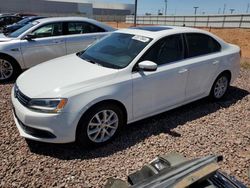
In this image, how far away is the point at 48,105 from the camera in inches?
117

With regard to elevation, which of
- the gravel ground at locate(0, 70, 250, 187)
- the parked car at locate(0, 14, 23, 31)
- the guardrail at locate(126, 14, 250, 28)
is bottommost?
the guardrail at locate(126, 14, 250, 28)

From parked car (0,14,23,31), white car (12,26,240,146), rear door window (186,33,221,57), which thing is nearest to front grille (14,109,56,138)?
white car (12,26,240,146)

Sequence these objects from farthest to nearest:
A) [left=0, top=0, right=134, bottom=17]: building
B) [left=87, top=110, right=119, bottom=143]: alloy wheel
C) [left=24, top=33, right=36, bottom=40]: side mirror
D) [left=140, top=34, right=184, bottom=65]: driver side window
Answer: [left=0, top=0, right=134, bottom=17]: building → [left=24, top=33, right=36, bottom=40]: side mirror → [left=140, top=34, right=184, bottom=65]: driver side window → [left=87, top=110, right=119, bottom=143]: alloy wheel

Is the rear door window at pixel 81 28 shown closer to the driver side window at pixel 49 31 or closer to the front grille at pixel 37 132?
the driver side window at pixel 49 31

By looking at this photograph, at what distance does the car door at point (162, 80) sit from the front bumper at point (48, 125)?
3.24 ft

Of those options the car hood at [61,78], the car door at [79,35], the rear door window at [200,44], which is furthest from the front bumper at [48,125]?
the car door at [79,35]

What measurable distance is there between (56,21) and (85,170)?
4946 mm

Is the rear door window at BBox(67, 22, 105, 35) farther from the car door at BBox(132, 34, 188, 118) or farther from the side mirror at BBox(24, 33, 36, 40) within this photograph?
the car door at BBox(132, 34, 188, 118)

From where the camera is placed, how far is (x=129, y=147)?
3.38 m

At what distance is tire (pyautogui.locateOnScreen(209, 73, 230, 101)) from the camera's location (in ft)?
15.7

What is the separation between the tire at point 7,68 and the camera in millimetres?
6089

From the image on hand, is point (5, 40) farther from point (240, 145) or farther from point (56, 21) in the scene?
point (240, 145)

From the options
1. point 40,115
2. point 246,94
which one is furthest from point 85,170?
point 246,94

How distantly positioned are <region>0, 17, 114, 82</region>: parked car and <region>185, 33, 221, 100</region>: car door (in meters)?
3.60
